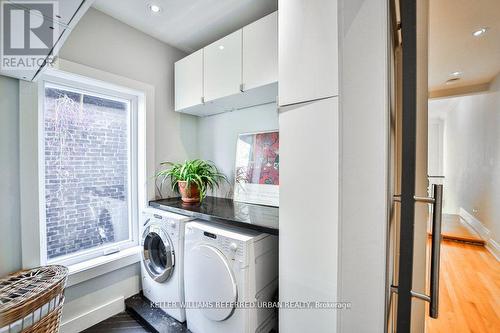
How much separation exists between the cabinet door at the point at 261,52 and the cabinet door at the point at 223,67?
84 millimetres

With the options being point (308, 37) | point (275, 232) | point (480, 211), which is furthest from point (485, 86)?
point (275, 232)

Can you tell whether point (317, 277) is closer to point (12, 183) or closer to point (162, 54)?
point (12, 183)

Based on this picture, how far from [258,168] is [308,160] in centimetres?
106

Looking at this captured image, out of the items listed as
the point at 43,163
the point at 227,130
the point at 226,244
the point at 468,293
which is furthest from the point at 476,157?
the point at 43,163

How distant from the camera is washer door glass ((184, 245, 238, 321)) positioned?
4.12ft

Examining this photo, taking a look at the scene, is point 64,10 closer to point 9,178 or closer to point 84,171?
point 9,178

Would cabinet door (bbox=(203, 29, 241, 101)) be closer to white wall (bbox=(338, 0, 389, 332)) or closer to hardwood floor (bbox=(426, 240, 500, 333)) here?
white wall (bbox=(338, 0, 389, 332))

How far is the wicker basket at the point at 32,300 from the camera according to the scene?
990mm

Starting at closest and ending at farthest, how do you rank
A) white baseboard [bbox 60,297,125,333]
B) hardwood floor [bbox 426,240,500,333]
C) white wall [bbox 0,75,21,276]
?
white wall [bbox 0,75,21,276], white baseboard [bbox 60,297,125,333], hardwood floor [bbox 426,240,500,333]

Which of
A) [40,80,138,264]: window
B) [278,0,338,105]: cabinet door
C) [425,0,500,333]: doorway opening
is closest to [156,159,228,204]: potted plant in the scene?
[40,80,138,264]: window

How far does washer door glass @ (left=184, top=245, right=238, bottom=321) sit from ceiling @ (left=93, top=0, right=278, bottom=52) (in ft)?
6.13

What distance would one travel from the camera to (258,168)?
204cm

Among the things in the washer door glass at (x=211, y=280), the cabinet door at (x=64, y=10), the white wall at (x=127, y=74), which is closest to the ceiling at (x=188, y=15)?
the white wall at (x=127, y=74)

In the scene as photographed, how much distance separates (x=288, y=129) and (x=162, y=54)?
190 centimetres
